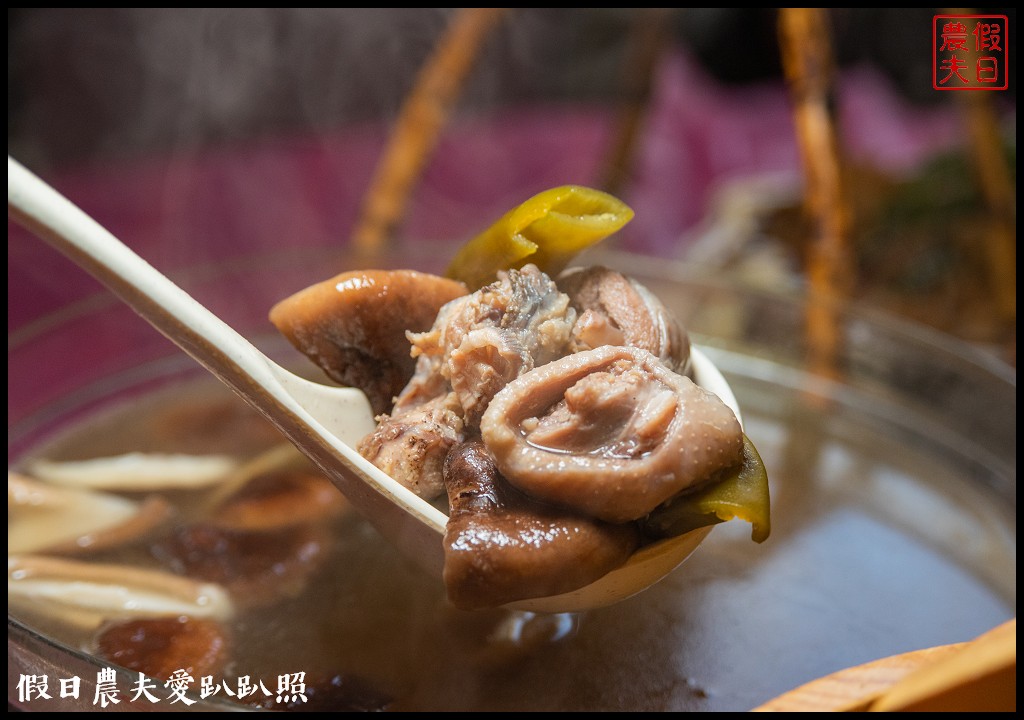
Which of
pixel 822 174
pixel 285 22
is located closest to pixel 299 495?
pixel 822 174

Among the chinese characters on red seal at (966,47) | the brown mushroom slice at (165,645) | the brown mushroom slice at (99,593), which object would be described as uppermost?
the chinese characters on red seal at (966,47)

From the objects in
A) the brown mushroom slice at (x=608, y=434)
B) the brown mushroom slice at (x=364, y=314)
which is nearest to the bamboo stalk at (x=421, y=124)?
the brown mushroom slice at (x=364, y=314)

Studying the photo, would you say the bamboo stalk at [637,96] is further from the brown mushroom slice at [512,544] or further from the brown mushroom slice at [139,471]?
the brown mushroom slice at [512,544]

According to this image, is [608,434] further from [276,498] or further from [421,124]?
[421,124]

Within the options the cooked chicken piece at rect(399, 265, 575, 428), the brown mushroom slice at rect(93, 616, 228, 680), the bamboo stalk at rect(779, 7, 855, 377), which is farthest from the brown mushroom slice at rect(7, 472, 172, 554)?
the bamboo stalk at rect(779, 7, 855, 377)

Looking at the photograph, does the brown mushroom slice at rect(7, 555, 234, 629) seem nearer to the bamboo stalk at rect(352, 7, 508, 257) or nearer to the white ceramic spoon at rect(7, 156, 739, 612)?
the white ceramic spoon at rect(7, 156, 739, 612)

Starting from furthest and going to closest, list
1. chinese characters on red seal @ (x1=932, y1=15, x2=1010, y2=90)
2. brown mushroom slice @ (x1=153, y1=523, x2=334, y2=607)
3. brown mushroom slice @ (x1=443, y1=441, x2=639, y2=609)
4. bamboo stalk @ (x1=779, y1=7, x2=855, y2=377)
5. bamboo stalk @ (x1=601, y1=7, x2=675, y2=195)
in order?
bamboo stalk @ (x1=601, y1=7, x2=675, y2=195) → chinese characters on red seal @ (x1=932, y1=15, x2=1010, y2=90) → bamboo stalk @ (x1=779, y1=7, x2=855, y2=377) → brown mushroom slice @ (x1=153, y1=523, x2=334, y2=607) → brown mushroom slice @ (x1=443, y1=441, x2=639, y2=609)

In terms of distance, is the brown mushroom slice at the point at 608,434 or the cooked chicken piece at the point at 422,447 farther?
the cooked chicken piece at the point at 422,447

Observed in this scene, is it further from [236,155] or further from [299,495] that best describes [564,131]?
[299,495]
